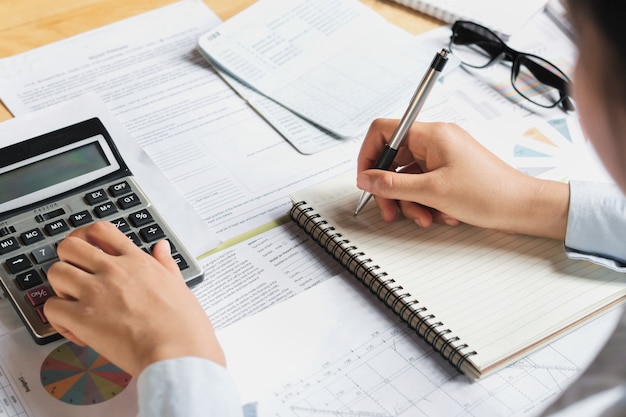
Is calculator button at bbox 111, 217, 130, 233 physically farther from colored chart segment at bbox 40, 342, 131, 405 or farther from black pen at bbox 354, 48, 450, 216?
black pen at bbox 354, 48, 450, 216

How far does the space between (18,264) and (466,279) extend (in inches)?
14.9

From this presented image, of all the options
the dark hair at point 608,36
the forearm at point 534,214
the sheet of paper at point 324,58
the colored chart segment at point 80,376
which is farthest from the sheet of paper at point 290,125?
the dark hair at point 608,36

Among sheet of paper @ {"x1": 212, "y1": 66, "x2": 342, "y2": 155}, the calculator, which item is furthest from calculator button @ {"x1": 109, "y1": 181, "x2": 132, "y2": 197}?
sheet of paper @ {"x1": 212, "y1": 66, "x2": 342, "y2": 155}

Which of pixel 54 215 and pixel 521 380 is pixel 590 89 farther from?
pixel 54 215

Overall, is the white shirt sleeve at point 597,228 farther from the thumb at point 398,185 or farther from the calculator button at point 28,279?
the calculator button at point 28,279

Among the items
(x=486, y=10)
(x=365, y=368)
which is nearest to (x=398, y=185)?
(x=365, y=368)

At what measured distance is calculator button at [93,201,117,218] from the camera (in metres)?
0.64

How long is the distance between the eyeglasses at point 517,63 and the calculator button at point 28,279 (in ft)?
1.94

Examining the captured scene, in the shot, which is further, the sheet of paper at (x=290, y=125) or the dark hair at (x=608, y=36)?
the sheet of paper at (x=290, y=125)

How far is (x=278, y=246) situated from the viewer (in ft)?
2.25

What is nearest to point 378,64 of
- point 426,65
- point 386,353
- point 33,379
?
point 426,65

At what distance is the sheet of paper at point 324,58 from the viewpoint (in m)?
0.85

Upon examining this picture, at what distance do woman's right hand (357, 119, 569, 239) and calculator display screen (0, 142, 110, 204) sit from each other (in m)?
0.25

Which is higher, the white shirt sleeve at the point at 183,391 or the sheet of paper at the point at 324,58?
the sheet of paper at the point at 324,58
